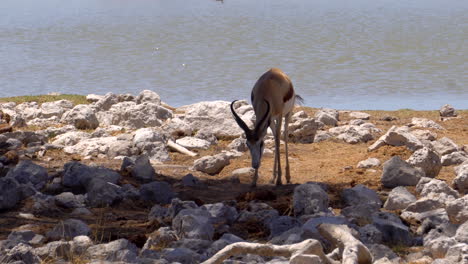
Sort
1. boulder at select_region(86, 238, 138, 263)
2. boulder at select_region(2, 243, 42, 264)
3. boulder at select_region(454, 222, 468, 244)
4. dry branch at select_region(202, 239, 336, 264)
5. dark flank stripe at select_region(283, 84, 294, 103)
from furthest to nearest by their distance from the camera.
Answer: dark flank stripe at select_region(283, 84, 294, 103), boulder at select_region(454, 222, 468, 244), boulder at select_region(86, 238, 138, 263), boulder at select_region(2, 243, 42, 264), dry branch at select_region(202, 239, 336, 264)

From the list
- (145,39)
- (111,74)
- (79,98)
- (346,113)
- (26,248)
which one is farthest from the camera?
(145,39)

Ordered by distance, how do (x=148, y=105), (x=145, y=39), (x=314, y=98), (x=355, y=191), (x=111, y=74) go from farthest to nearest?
(x=145, y=39), (x=111, y=74), (x=314, y=98), (x=148, y=105), (x=355, y=191)

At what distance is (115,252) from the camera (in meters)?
5.59

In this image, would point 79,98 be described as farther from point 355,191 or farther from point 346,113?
point 355,191

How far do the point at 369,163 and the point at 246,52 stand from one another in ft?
54.3

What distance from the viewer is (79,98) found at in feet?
52.2

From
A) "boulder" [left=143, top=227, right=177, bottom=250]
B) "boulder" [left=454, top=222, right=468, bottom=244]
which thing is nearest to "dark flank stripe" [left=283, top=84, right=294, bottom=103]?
"boulder" [left=143, top=227, right=177, bottom=250]

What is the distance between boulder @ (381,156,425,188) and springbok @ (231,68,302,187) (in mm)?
1275

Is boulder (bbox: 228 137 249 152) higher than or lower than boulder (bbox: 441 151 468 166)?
lower

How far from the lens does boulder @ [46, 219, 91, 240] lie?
248 inches

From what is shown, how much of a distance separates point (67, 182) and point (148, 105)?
4.59 meters

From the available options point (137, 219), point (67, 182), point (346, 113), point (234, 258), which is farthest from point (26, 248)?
point (346, 113)

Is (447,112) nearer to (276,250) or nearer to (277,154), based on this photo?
(277,154)

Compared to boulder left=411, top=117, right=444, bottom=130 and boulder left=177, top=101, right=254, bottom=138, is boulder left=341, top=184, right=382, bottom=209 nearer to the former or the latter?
boulder left=177, top=101, right=254, bottom=138
